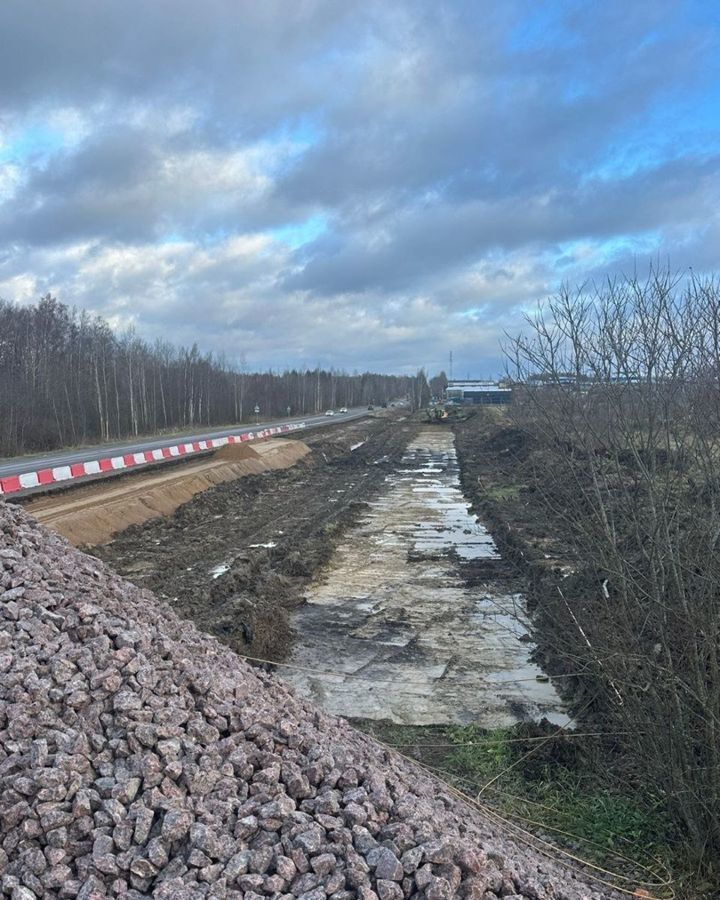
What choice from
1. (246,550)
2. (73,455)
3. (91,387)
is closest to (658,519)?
(246,550)

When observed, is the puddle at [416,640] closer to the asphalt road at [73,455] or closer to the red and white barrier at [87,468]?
the red and white barrier at [87,468]

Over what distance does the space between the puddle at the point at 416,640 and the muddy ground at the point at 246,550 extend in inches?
21.1

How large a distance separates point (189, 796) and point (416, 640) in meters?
6.43

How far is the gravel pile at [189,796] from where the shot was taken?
3.05 meters

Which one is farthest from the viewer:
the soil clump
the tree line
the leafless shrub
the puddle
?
the tree line

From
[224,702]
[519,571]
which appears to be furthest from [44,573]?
→ [519,571]

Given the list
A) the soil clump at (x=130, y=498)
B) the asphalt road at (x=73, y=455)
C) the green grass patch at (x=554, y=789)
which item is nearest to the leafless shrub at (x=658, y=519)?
the green grass patch at (x=554, y=789)

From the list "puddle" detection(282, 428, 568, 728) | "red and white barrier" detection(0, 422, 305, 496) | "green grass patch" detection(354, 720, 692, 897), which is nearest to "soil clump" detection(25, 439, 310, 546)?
"red and white barrier" detection(0, 422, 305, 496)

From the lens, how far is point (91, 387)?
56031 mm

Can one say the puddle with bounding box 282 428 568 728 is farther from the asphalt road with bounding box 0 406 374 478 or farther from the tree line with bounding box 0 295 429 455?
the tree line with bounding box 0 295 429 455

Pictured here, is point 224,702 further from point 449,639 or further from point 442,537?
point 442,537

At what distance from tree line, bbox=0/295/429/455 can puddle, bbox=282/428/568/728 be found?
109 ft

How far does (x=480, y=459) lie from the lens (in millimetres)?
34188

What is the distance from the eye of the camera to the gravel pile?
305 centimetres
